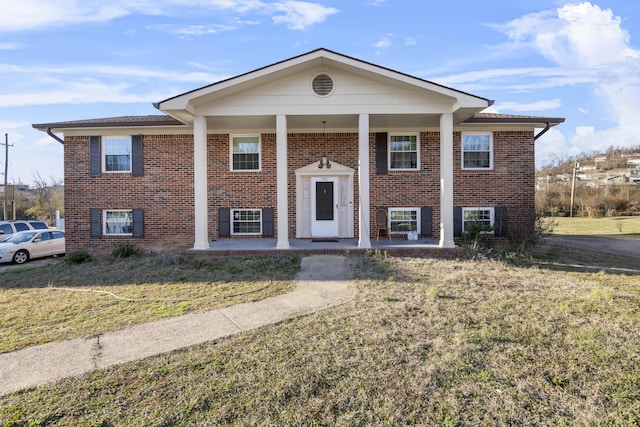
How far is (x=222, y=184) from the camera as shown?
12.8 meters

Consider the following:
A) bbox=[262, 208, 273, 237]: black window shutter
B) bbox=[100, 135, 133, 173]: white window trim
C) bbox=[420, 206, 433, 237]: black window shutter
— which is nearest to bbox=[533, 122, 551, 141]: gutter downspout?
bbox=[420, 206, 433, 237]: black window shutter

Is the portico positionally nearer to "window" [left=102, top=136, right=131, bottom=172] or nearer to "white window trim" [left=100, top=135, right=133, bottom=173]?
"white window trim" [left=100, top=135, right=133, bottom=173]

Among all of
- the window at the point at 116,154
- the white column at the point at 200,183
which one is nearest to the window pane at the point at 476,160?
the white column at the point at 200,183

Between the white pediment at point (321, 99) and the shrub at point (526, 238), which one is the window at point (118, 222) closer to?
the white pediment at point (321, 99)

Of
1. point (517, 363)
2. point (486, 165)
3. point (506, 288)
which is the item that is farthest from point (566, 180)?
point (517, 363)

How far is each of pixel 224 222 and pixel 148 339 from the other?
8.43 m

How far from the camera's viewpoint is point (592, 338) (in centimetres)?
442

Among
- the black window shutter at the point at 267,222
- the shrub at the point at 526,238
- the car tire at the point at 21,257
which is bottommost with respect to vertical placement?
the car tire at the point at 21,257

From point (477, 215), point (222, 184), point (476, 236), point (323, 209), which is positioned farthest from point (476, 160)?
point (222, 184)

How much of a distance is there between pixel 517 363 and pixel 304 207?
9.46 metres

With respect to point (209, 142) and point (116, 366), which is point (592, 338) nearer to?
point (116, 366)

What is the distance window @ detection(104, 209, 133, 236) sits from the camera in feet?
42.5

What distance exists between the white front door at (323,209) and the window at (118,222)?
5.86m

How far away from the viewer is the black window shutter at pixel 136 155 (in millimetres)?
12719
